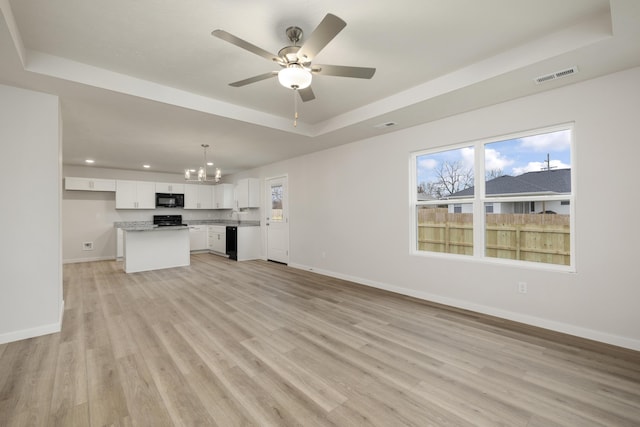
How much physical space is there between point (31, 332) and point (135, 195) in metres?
5.70

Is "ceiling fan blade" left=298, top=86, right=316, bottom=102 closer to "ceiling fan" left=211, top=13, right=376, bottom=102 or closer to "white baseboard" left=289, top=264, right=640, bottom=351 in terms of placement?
"ceiling fan" left=211, top=13, right=376, bottom=102

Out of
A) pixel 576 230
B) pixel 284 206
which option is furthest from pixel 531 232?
pixel 284 206

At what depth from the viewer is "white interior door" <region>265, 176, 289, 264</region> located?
6762 millimetres

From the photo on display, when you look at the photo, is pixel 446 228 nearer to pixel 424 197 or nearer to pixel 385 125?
pixel 424 197

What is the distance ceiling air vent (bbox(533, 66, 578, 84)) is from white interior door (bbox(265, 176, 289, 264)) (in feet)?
16.4

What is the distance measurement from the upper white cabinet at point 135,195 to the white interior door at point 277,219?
3.45 m

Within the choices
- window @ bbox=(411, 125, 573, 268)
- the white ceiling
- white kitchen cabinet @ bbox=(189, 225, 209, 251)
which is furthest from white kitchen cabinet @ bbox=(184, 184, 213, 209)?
window @ bbox=(411, 125, 573, 268)

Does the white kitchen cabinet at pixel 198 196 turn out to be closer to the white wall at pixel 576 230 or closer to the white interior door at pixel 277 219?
the white interior door at pixel 277 219

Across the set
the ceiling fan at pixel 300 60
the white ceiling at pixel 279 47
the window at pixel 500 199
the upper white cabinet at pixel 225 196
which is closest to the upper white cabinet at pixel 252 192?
the upper white cabinet at pixel 225 196

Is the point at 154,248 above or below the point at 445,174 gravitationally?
below

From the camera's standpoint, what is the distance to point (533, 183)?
10.5 ft

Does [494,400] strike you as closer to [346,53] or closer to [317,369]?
[317,369]

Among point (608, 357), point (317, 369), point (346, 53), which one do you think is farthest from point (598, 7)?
point (317, 369)

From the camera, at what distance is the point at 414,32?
2.36 m
